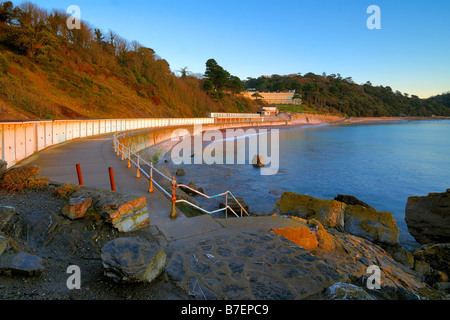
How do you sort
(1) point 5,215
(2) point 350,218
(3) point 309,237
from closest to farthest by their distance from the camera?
(1) point 5,215, (3) point 309,237, (2) point 350,218

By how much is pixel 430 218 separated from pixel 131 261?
10.7 m

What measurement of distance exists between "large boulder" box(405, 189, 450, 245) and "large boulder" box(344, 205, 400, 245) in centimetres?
175

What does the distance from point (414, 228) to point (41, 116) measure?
32.7 meters

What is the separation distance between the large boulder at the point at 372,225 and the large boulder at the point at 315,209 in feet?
0.98

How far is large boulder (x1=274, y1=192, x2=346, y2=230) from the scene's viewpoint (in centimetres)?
906

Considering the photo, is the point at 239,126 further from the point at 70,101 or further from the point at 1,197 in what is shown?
the point at 1,197

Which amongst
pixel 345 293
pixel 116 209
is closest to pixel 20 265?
pixel 116 209

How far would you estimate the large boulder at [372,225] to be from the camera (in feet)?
27.6

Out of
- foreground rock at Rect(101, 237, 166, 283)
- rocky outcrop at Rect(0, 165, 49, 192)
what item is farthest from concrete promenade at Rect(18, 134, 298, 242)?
rocky outcrop at Rect(0, 165, 49, 192)

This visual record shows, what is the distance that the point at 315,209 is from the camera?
9.48 metres

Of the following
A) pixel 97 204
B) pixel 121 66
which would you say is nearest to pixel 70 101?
pixel 121 66

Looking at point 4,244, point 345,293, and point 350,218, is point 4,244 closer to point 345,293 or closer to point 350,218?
point 345,293

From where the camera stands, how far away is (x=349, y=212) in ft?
31.1

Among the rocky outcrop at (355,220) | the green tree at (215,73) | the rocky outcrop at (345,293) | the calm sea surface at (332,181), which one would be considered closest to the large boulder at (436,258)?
the rocky outcrop at (355,220)
